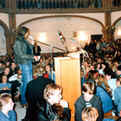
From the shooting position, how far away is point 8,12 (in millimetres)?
13516

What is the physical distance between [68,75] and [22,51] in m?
1.19

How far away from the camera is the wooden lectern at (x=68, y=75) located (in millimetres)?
3910

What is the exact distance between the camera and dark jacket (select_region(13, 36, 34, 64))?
4.52 metres

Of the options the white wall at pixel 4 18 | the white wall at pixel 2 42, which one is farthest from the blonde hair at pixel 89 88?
the white wall at pixel 2 42

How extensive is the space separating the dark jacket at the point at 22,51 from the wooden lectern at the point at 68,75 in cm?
83

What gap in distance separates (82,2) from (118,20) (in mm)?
2603

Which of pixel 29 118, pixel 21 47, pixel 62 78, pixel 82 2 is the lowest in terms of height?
pixel 29 118

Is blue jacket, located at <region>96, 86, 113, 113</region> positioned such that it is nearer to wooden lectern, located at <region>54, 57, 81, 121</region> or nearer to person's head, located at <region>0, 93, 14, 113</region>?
wooden lectern, located at <region>54, 57, 81, 121</region>

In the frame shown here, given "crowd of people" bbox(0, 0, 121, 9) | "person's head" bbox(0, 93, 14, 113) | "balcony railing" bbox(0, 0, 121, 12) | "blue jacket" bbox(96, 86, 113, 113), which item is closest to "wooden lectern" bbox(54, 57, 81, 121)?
"blue jacket" bbox(96, 86, 113, 113)

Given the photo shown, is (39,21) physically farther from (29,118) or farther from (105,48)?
(29,118)

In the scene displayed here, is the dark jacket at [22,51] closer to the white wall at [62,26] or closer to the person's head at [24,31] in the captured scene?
the person's head at [24,31]

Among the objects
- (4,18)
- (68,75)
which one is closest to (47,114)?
(68,75)

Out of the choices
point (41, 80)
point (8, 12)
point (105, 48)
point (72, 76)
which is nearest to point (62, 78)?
point (72, 76)

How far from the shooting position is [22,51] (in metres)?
4.59
